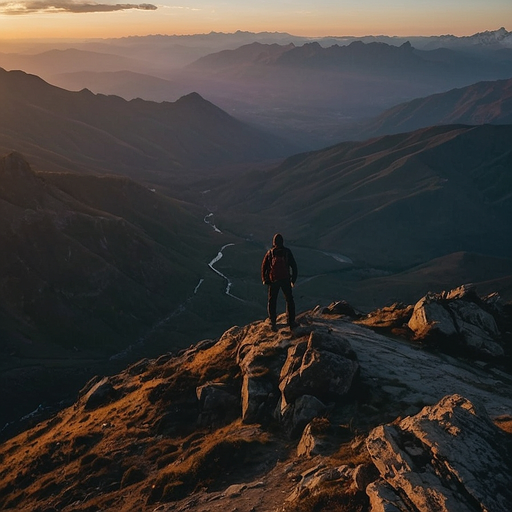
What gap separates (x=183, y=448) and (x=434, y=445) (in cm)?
1333

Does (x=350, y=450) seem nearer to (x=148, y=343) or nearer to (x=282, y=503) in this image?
(x=282, y=503)

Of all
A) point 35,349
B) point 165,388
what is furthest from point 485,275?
point 165,388

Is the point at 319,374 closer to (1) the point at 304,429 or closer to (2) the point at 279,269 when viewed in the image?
(1) the point at 304,429

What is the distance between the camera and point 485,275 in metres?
199

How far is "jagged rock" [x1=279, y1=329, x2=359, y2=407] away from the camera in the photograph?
24.6 meters

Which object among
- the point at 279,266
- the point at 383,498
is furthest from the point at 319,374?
the point at 383,498

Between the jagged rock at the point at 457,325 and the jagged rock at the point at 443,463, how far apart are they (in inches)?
666

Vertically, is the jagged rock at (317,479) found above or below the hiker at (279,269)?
below

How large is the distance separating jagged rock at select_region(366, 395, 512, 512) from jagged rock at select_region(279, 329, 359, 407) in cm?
648

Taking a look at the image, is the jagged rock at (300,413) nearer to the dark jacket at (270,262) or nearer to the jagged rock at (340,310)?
the dark jacket at (270,262)

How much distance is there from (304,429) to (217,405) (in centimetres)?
634

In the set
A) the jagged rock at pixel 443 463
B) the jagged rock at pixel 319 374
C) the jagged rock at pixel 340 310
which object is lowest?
the jagged rock at pixel 340 310

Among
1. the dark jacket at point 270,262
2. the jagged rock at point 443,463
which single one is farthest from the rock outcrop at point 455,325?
the jagged rock at point 443,463

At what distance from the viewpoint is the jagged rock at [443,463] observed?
14500 mm
